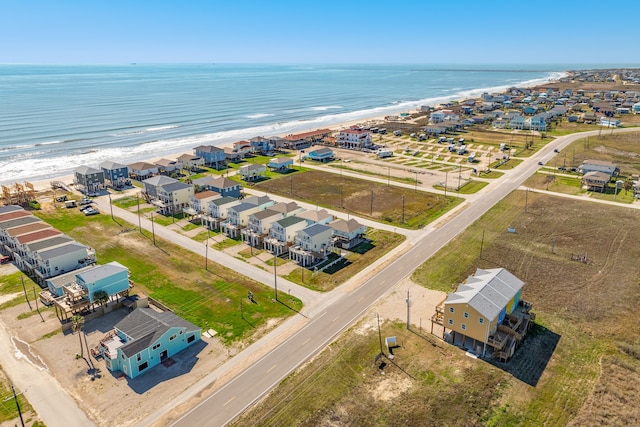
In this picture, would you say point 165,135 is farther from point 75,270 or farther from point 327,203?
point 75,270

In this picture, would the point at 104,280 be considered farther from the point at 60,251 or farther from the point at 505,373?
the point at 505,373

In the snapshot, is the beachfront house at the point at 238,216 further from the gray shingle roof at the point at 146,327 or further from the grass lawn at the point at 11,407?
the grass lawn at the point at 11,407

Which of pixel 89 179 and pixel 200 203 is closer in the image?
pixel 200 203

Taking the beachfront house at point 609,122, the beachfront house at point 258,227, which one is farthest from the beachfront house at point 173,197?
the beachfront house at point 609,122

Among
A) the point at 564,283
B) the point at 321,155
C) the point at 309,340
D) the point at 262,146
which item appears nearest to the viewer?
the point at 309,340

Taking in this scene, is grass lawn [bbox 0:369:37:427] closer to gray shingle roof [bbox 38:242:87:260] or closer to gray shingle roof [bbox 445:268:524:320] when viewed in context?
gray shingle roof [bbox 38:242:87:260]

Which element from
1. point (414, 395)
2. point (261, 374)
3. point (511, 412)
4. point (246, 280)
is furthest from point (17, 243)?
point (511, 412)

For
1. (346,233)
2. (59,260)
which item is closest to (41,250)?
(59,260)
